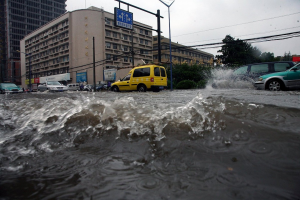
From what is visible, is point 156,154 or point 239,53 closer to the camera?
point 156,154

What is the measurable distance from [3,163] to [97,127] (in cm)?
102

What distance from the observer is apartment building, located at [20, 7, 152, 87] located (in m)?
37.6

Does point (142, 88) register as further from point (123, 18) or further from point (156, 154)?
point (156, 154)

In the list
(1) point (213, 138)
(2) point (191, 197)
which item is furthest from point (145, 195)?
(1) point (213, 138)

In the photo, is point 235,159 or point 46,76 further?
point 46,76

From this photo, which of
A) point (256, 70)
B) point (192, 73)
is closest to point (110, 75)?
point (192, 73)

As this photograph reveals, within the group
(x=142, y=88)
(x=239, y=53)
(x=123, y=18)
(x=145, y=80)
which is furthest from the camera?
(x=239, y=53)

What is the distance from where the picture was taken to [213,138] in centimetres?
208

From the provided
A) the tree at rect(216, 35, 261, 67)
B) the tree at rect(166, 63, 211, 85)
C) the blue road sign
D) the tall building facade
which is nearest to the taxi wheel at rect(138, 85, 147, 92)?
the blue road sign

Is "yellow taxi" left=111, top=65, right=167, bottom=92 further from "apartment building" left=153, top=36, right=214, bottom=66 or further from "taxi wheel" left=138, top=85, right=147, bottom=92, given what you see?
"apartment building" left=153, top=36, right=214, bottom=66

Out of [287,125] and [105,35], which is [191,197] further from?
[105,35]

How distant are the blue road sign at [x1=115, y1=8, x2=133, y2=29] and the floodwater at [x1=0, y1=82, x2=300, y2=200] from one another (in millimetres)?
10334

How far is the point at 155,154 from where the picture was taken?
1909 millimetres

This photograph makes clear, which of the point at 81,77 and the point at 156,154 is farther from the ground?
the point at 81,77
